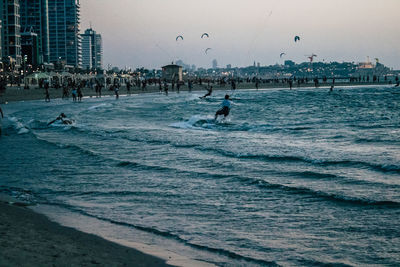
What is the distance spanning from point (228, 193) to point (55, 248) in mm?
4087

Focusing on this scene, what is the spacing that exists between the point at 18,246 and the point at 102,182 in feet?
16.0

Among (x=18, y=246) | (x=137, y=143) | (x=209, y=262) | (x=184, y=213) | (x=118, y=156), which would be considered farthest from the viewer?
(x=137, y=143)

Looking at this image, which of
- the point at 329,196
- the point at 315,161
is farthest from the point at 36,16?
the point at 329,196

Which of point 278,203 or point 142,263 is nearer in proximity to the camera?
point 142,263

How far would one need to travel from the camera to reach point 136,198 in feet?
27.4

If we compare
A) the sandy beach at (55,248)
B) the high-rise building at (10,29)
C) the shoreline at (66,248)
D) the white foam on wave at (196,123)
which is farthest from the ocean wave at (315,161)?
the high-rise building at (10,29)

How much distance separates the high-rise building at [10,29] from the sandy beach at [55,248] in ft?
416

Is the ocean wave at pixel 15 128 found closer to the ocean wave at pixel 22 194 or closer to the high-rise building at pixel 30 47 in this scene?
the ocean wave at pixel 22 194

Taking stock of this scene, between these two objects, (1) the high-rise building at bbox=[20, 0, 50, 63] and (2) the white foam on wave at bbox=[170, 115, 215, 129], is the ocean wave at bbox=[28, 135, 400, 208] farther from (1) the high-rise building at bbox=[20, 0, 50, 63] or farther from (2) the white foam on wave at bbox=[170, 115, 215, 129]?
(1) the high-rise building at bbox=[20, 0, 50, 63]

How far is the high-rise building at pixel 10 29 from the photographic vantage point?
124750mm

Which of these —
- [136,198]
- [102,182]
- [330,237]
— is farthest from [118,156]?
[330,237]

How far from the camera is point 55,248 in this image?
503 cm

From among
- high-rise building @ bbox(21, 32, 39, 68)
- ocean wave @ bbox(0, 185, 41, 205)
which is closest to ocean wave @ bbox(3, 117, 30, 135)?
ocean wave @ bbox(0, 185, 41, 205)

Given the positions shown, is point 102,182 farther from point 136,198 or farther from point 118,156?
point 118,156
